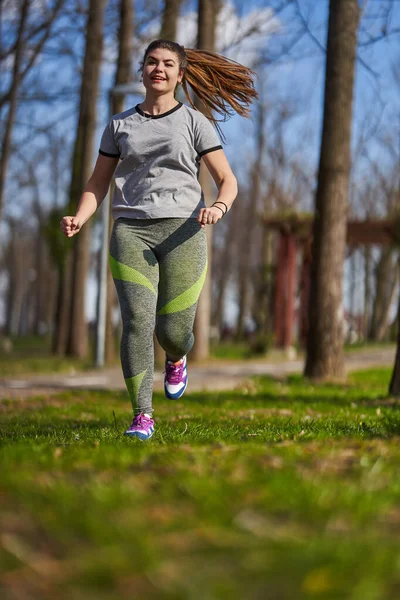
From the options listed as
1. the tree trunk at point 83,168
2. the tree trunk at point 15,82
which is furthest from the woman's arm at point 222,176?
the tree trunk at point 15,82

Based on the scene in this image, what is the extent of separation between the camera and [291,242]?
2494cm

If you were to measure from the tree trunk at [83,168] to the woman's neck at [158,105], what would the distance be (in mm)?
13803

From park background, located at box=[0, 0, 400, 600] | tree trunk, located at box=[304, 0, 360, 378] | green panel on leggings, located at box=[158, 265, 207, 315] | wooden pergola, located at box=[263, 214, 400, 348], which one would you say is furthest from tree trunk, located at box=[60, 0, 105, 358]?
green panel on leggings, located at box=[158, 265, 207, 315]

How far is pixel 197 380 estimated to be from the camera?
41.5 feet

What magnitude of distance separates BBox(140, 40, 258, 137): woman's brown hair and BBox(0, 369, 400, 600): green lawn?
8.69ft

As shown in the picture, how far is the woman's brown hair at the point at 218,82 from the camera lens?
5.46m

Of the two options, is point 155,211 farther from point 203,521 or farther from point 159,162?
point 203,521

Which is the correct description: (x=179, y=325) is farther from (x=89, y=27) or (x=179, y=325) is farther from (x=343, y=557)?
(x=89, y=27)

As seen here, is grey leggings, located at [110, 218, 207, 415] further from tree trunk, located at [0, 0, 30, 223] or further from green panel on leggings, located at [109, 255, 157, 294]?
tree trunk, located at [0, 0, 30, 223]

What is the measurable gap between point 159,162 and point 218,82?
0.93 m

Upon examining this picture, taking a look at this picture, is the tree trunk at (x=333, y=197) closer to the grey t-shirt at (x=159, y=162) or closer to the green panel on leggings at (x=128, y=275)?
the grey t-shirt at (x=159, y=162)

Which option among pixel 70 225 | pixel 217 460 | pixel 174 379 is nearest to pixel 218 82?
pixel 70 225

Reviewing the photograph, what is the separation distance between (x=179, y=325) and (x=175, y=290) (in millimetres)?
228

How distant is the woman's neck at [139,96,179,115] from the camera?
5.09m
